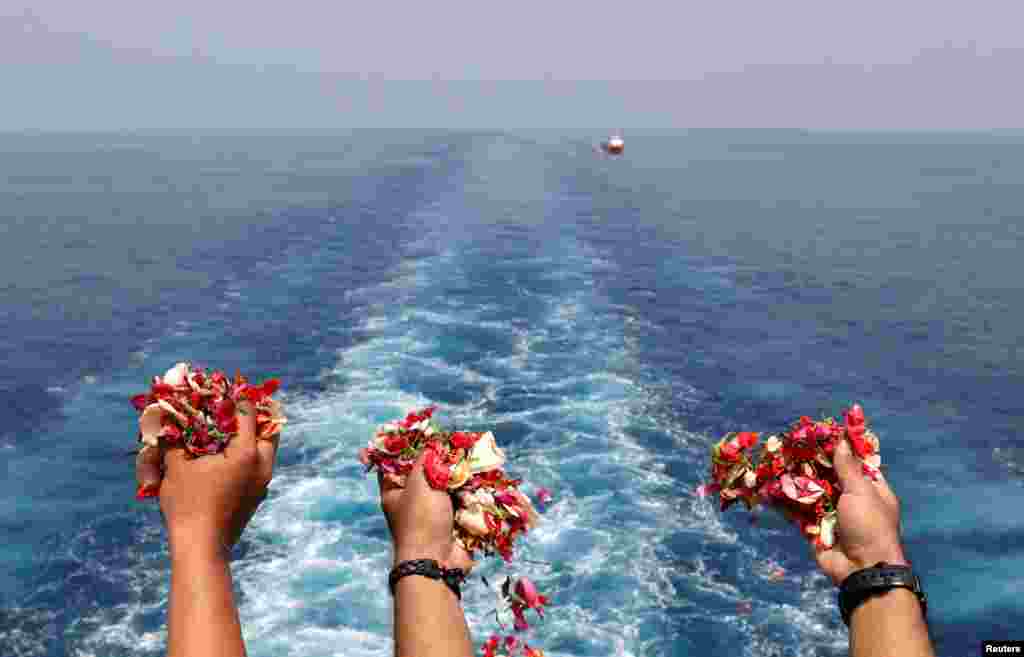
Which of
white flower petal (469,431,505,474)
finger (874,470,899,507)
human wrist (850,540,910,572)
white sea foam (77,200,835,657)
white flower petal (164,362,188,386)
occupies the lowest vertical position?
human wrist (850,540,910,572)

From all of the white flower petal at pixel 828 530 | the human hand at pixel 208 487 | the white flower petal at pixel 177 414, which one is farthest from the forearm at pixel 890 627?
the white flower petal at pixel 177 414

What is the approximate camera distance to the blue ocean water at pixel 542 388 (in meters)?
19.7

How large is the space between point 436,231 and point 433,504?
69253mm

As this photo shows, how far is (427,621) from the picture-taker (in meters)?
3.68

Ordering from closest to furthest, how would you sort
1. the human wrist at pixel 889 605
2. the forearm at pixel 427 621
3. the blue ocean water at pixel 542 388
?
the forearm at pixel 427 621 → the human wrist at pixel 889 605 → the blue ocean water at pixel 542 388

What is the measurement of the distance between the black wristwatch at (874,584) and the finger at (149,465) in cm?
395

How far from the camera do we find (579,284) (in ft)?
172

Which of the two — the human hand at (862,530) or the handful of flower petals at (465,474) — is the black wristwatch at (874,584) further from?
the handful of flower petals at (465,474)

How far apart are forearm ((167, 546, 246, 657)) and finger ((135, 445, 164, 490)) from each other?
27.5 inches

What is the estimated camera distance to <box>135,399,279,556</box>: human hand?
12.2 feet

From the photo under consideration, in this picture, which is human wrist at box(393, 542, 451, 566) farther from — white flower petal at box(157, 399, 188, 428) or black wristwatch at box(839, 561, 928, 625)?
black wristwatch at box(839, 561, 928, 625)

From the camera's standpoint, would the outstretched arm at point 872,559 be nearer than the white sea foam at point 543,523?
Yes

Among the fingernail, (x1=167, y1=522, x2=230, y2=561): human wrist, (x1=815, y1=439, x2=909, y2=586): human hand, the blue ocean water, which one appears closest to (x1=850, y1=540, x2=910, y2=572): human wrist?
(x1=815, y1=439, x2=909, y2=586): human hand

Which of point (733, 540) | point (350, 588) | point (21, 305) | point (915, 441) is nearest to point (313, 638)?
point (350, 588)
